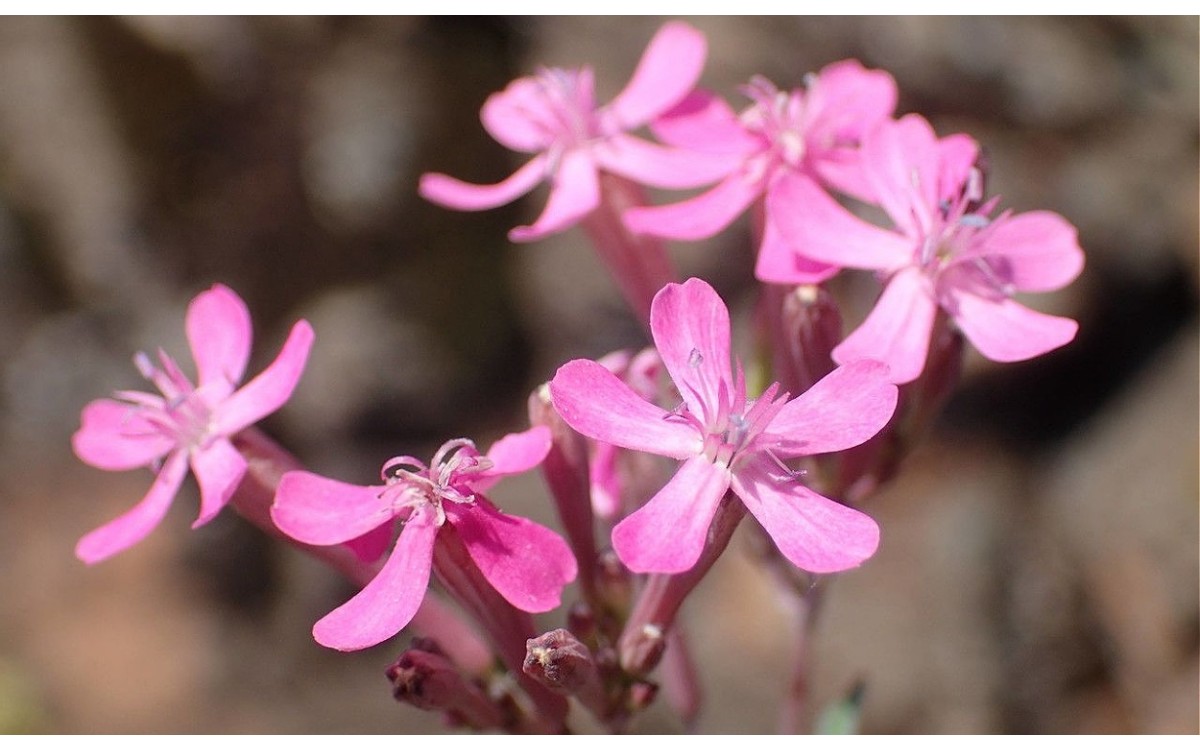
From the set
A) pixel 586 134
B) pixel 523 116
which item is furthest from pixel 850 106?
pixel 523 116

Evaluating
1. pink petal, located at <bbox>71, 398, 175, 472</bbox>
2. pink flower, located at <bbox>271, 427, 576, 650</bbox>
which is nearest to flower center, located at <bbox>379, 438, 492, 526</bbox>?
pink flower, located at <bbox>271, 427, 576, 650</bbox>

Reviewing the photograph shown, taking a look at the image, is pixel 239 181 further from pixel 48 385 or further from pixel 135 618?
pixel 135 618

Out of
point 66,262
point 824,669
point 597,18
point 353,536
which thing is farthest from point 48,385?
point 353,536

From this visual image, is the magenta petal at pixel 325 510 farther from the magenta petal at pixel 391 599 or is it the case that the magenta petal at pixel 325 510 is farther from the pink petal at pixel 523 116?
the pink petal at pixel 523 116

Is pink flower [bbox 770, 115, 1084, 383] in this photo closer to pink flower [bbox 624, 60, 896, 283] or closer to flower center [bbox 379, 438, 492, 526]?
pink flower [bbox 624, 60, 896, 283]

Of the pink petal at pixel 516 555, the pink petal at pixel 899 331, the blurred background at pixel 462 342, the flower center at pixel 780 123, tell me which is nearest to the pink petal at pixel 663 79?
the flower center at pixel 780 123

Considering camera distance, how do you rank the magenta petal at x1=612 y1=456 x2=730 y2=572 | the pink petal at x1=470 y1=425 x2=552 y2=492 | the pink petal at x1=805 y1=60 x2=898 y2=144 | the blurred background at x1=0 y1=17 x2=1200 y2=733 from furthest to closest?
the blurred background at x1=0 y1=17 x2=1200 y2=733 → the pink petal at x1=805 y1=60 x2=898 y2=144 → the pink petal at x1=470 y1=425 x2=552 y2=492 → the magenta petal at x1=612 y1=456 x2=730 y2=572
